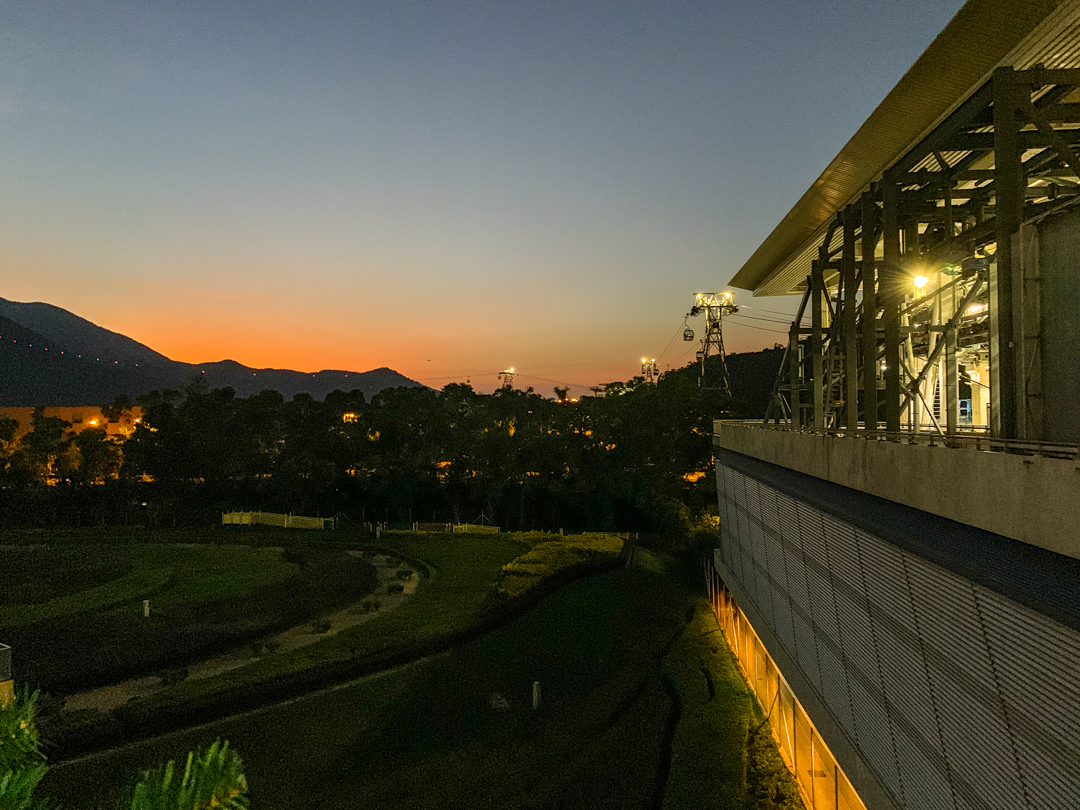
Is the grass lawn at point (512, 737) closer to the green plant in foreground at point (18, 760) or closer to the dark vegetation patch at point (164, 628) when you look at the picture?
the dark vegetation patch at point (164, 628)

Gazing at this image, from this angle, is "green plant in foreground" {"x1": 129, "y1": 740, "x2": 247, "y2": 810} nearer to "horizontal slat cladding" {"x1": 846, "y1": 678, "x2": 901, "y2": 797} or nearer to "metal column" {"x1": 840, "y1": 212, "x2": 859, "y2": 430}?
"horizontal slat cladding" {"x1": 846, "y1": 678, "x2": 901, "y2": 797}

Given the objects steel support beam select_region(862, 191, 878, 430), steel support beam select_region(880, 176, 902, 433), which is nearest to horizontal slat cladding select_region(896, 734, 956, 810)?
steel support beam select_region(880, 176, 902, 433)

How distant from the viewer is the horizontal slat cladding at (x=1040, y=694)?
5.90 meters

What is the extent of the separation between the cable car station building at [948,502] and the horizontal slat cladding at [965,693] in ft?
0.09

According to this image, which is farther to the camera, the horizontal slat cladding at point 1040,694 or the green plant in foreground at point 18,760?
the horizontal slat cladding at point 1040,694

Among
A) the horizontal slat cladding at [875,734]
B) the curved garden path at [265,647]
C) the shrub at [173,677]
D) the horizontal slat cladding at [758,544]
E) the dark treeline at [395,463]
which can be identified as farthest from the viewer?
the dark treeline at [395,463]

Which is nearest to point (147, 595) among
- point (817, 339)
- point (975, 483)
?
point (817, 339)

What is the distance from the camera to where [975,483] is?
8.50m

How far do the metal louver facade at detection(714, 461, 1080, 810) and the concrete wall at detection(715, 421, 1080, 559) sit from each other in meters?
0.75

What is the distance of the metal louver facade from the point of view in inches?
248

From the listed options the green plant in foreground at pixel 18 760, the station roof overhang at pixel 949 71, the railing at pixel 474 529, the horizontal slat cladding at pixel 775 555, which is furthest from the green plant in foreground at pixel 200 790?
the railing at pixel 474 529

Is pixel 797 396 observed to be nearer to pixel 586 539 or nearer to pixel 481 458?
pixel 586 539

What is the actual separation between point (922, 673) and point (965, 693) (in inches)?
46.6

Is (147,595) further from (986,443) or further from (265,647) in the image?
(986,443)
